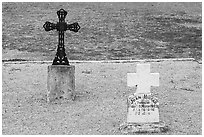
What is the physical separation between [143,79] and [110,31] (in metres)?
11.0

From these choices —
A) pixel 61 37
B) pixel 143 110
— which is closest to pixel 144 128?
pixel 143 110

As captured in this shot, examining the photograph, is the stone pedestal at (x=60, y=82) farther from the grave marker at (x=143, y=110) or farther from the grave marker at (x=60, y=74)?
the grave marker at (x=143, y=110)

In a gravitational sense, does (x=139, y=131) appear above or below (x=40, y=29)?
below

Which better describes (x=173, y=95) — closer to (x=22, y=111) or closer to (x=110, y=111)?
(x=110, y=111)

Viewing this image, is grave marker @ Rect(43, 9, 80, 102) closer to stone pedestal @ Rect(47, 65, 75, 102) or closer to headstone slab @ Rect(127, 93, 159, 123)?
stone pedestal @ Rect(47, 65, 75, 102)

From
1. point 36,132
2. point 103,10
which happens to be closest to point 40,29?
point 103,10

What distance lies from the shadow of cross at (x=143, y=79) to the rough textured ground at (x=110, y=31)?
6902mm

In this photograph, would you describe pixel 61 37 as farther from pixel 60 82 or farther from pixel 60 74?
pixel 60 82

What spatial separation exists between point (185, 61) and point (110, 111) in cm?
495

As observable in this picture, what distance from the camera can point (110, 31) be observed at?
19.4 m

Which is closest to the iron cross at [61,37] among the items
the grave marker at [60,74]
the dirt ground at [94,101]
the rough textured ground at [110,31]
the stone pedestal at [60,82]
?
the grave marker at [60,74]

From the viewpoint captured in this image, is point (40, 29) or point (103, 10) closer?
point (40, 29)

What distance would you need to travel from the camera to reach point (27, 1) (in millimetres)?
23969

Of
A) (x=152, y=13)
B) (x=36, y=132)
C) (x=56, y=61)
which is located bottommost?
(x=36, y=132)
